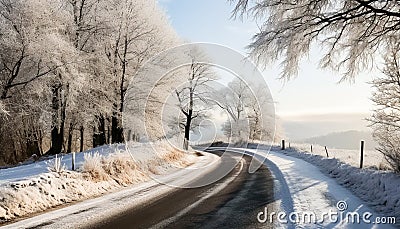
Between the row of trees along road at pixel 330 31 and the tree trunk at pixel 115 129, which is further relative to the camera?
the tree trunk at pixel 115 129

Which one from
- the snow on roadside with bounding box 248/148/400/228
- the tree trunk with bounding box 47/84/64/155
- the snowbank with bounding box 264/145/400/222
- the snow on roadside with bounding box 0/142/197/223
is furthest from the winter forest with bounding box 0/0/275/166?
the snowbank with bounding box 264/145/400/222

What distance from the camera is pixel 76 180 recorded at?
10.9m

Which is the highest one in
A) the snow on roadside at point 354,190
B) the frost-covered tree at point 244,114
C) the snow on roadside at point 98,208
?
the frost-covered tree at point 244,114

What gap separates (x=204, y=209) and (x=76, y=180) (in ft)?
14.8

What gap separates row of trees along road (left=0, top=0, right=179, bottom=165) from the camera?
71.2ft

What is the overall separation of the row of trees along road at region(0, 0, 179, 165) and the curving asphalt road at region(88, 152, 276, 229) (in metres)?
14.8

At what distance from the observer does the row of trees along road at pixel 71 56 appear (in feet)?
71.2

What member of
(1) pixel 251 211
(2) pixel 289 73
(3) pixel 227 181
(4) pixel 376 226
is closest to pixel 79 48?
(3) pixel 227 181

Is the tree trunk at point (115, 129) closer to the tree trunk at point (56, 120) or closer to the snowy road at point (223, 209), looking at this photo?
the tree trunk at point (56, 120)

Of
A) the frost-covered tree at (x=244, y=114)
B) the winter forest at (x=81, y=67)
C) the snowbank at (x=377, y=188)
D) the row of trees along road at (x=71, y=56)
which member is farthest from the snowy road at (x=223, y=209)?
the frost-covered tree at (x=244, y=114)

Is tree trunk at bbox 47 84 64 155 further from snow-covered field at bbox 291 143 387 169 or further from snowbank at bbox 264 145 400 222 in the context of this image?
snowbank at bbox 264 145 400 222

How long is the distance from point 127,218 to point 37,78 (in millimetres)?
17549

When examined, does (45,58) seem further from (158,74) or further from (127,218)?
(127,218)

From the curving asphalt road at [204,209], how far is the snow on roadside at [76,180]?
2.31 metres
